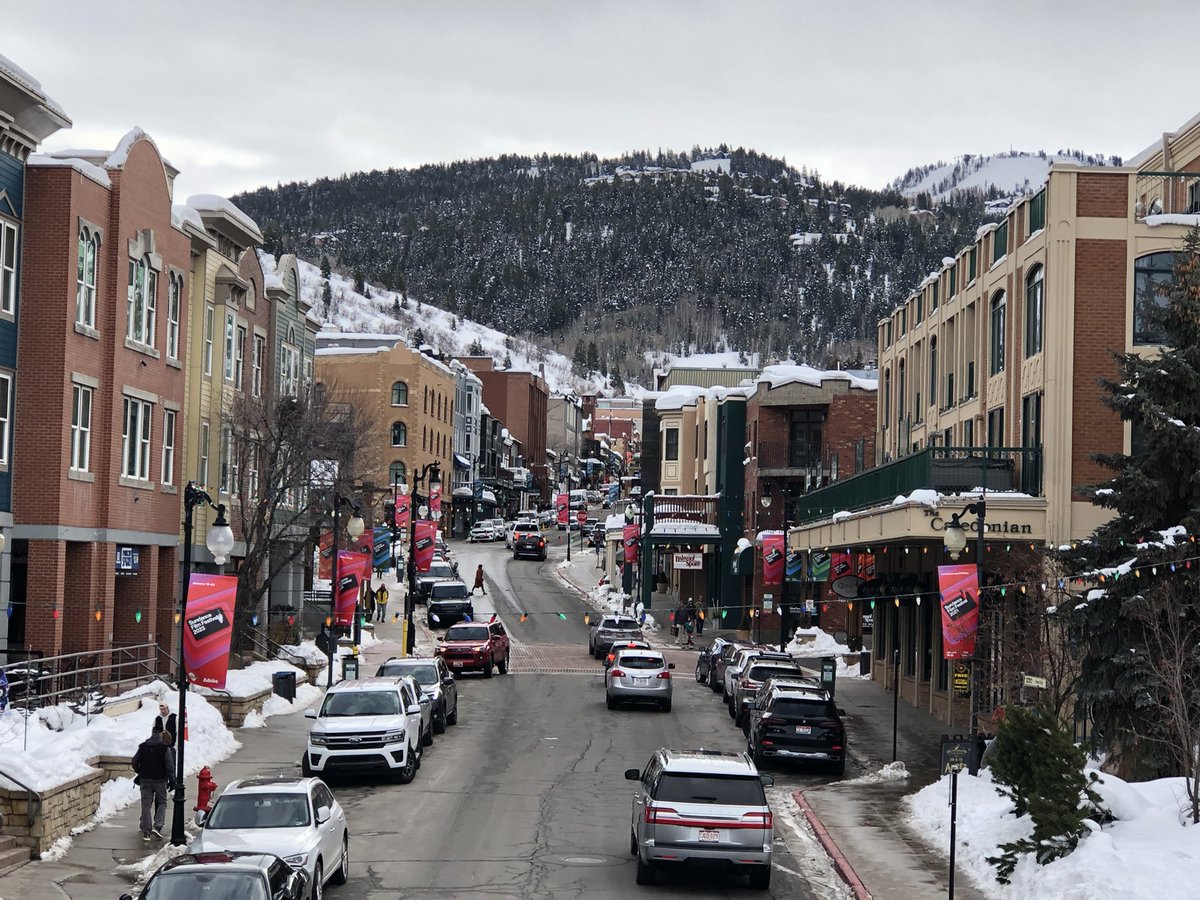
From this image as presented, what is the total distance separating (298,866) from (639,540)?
5836 centimetres

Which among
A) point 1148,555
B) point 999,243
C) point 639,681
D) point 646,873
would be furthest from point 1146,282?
point 646,873

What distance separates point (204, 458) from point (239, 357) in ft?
16.9

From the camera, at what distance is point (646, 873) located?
19.6m

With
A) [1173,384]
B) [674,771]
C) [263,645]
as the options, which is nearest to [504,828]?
[674,771]

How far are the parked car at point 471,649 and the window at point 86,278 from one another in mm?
18439

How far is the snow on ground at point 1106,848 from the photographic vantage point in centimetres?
1627

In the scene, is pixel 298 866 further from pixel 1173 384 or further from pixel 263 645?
pixel 263 645

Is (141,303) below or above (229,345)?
below

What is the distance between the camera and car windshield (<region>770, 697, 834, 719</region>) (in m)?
31.2

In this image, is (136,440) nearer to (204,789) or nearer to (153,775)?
(204,789)

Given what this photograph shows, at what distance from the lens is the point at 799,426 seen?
70500 millimetres

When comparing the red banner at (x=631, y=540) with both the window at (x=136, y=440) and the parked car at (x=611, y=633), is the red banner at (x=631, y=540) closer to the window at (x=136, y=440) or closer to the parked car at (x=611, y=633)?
the parked car at (x=611, y=633)

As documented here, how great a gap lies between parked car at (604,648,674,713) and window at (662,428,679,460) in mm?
50890

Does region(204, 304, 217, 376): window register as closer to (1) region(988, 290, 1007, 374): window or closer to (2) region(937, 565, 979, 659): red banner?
(1) region(988, 290, 1007, 374): window
